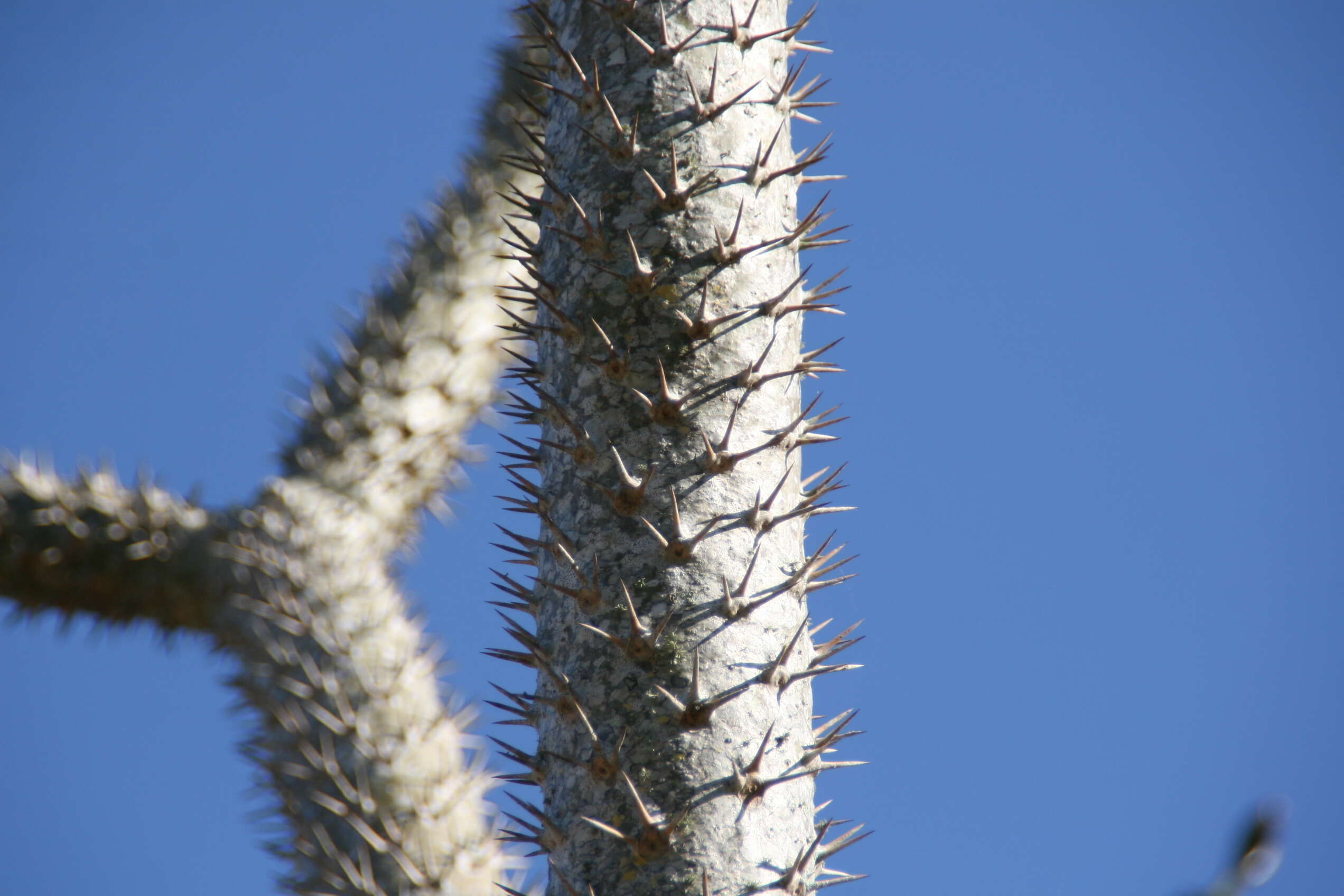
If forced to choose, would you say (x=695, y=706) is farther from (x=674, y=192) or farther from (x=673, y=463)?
(x=674, y=192)

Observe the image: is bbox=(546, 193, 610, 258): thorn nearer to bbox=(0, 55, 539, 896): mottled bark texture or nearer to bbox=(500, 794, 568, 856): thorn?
bbox=(500, 794, 568, 856): thorn

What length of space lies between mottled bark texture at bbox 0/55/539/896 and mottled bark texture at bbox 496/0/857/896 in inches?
85.8

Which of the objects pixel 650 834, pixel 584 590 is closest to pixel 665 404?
pixel 584 590

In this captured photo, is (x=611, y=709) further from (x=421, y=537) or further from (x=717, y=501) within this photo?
(x=421, y=537)

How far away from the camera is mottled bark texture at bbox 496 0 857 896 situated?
171cm

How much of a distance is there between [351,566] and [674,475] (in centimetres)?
316

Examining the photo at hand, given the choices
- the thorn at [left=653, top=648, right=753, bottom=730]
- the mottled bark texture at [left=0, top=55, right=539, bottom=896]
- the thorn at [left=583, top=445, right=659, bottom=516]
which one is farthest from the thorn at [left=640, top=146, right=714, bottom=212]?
the mottled bark texture at [left=0, top=55, right=539, bottom=896]

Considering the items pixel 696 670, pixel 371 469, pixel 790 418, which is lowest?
pixel 696 670

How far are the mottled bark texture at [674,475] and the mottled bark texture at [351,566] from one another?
2178 millimetres

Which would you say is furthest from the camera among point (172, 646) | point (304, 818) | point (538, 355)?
point (172, 646)

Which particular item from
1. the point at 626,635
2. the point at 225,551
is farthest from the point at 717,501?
the point at 225,551

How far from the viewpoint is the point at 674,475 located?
184 centimetres

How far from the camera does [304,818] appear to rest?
398cm

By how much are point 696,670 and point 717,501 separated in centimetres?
29
